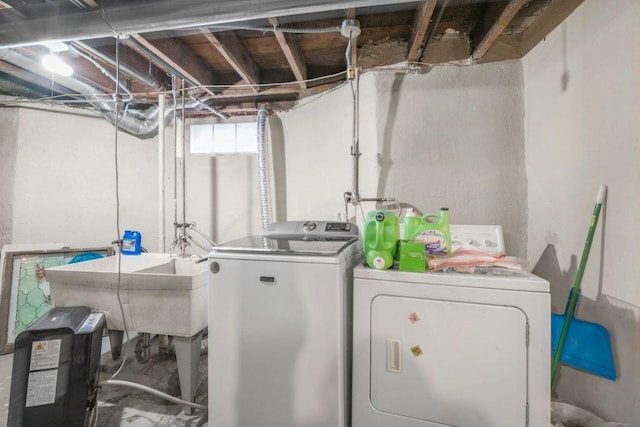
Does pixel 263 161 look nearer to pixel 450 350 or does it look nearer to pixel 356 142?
pixel 356 142

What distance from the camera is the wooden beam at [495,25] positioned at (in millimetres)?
1432

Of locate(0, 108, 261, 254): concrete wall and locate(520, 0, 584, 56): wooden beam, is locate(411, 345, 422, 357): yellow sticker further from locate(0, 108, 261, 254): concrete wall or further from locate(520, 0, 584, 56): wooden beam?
locate(0, 108, 261, 254): concrete wall

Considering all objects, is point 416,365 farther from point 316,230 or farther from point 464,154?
point 464,154

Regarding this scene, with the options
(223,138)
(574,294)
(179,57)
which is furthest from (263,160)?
(574,294)

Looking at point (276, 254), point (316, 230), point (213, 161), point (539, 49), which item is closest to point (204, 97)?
point (213, 161)

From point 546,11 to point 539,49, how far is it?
205mm

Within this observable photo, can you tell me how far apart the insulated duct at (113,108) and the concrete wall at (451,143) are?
6.08 ft

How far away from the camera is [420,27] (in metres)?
1.65

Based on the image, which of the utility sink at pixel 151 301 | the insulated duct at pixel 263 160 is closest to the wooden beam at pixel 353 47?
the insulated duct at pixel 263 160

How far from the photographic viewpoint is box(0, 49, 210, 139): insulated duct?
91.8 inches

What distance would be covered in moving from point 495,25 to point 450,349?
1793 millimetres

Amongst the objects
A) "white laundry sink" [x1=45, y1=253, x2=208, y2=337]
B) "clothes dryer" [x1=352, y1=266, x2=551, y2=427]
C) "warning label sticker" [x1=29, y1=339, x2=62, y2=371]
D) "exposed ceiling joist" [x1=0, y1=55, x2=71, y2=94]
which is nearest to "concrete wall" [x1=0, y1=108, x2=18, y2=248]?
"exposed ceiling joist" [x1=0, y1=55, x2=71, y2=94]

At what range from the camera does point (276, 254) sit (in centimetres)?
127

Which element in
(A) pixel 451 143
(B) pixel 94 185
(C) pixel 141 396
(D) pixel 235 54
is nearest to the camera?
(C) pixel 141 396
